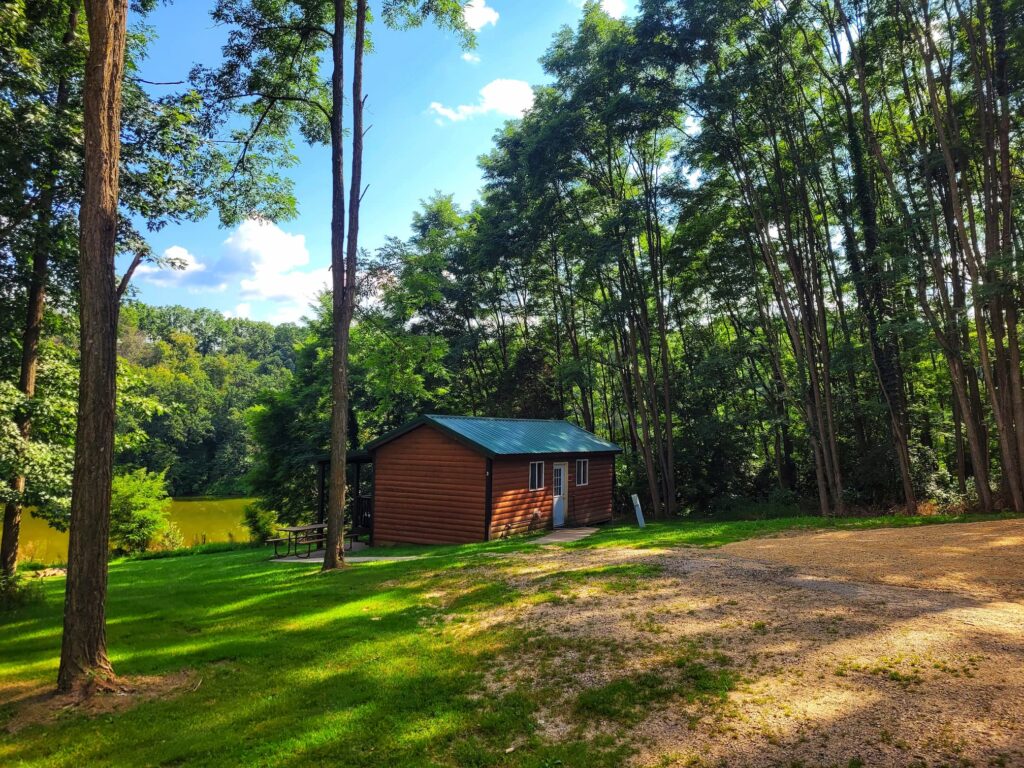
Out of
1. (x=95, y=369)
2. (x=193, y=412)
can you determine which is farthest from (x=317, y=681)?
(x=193, y=412)

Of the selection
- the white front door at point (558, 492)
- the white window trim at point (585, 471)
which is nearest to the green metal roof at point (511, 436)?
the white window trim at point (585, 471)

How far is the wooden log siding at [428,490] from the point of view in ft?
48.6

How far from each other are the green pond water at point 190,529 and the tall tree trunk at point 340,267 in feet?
27.6

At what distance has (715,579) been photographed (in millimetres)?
7359

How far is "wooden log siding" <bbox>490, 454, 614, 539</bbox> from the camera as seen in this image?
15022 millimetres

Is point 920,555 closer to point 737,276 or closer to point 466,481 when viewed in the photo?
point 466,481

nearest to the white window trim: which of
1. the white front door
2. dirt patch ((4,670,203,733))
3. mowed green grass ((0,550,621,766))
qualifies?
the white front door

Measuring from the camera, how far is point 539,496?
16.7m

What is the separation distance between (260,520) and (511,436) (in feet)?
44.2

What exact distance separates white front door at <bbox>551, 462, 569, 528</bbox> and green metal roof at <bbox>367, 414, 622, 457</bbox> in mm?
681

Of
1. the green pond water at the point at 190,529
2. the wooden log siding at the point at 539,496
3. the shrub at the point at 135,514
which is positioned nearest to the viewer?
the wooden log siding at the point at 539,496

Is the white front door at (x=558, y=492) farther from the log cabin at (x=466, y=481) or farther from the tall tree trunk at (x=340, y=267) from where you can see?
the tall tree trunk at (x=340, y=267)

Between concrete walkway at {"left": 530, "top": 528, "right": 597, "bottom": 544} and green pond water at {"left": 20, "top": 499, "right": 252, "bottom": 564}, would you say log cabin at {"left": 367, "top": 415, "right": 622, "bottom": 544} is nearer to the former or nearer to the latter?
concrete walkway at {"left": 530, "top": 528, "right": 597, "bottom": 544}

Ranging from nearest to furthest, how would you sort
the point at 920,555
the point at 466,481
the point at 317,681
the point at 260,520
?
the point at 317,681, the point at 920,555, the point at 466,481, the point at 260,520
